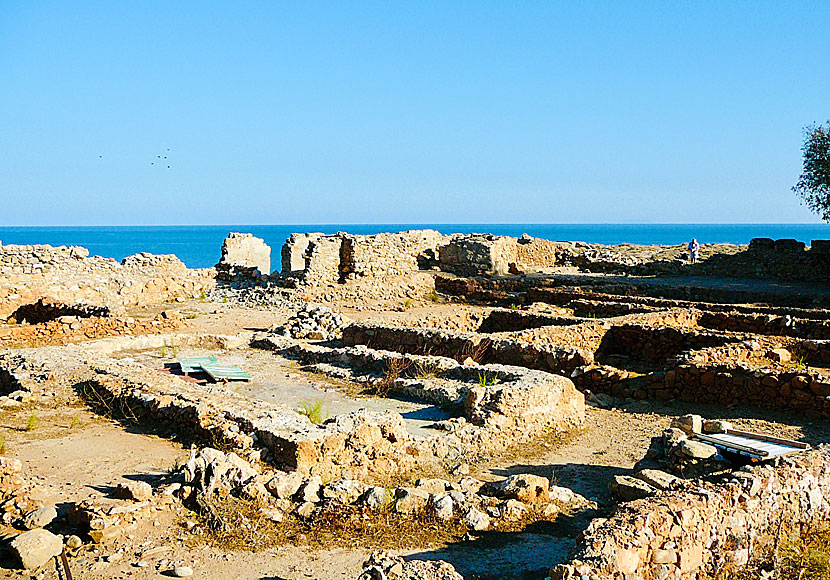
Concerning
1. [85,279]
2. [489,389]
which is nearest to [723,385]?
[489,389]

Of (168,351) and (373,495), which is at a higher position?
(373,495)

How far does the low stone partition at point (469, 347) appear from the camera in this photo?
39.5ft

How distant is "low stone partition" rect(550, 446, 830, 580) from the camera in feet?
14.4

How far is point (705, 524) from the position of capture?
494 cm

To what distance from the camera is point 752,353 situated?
12180 mm

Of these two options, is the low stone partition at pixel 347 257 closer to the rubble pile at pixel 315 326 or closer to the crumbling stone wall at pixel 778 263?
the rubble pile at pixel 315 326

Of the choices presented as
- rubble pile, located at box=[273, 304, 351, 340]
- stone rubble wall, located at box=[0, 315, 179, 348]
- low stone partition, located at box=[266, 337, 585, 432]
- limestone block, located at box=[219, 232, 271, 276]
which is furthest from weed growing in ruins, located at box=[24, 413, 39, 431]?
limestone block, located at box=[219, 232, 271, 276]

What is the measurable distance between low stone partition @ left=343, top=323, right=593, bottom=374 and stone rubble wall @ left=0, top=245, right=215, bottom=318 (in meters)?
8.48

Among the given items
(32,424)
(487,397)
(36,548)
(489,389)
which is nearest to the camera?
(36,548)

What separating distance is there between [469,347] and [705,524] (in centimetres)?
822

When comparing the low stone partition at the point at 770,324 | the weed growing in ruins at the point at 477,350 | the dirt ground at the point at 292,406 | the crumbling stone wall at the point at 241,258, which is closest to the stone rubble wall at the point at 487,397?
the dirt ground at the point at 292,406

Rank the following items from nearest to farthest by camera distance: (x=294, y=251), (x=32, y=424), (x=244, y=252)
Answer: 1. (x=32, y=424)
2. (x=294, y=251)
3. (x=244, y=252)

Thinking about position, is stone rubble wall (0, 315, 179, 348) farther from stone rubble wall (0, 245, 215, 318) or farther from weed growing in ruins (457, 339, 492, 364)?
weed growing in ruins (457, 339, 492, 364)

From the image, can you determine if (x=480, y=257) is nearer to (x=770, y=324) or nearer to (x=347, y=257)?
(x=347, y=257)
